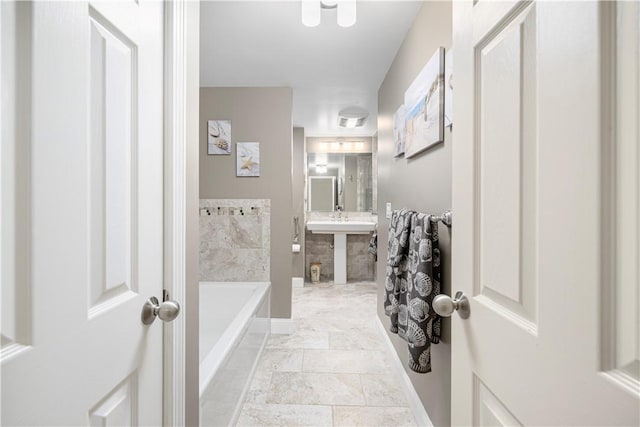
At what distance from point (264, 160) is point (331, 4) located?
1.52 m

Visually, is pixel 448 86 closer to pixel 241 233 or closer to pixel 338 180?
pixel 241 233

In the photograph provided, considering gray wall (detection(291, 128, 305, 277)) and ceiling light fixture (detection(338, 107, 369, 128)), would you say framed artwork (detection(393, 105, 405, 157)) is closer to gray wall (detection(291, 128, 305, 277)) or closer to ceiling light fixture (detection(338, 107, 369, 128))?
ceiling light fixture (detection(338, 107, 369, 128))

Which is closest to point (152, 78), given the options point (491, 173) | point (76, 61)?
point (76, 61)

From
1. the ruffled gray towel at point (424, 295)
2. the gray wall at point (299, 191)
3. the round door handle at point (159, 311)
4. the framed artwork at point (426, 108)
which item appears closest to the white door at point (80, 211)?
the round door handle at point (159, 311)

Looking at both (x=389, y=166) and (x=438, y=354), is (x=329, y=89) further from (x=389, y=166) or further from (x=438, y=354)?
(x=438, y=354)

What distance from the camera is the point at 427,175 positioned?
1583 millimetres

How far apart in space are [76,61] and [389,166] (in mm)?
2159

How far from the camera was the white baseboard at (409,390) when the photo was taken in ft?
5.25

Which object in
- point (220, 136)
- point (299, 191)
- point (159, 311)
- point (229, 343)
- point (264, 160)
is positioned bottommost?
point (229, 343)

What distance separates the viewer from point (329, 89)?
300cm

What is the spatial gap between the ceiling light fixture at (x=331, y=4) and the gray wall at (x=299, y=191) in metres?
2.94

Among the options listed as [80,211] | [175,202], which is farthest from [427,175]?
[80,211]

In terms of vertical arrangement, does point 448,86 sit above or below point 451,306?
above

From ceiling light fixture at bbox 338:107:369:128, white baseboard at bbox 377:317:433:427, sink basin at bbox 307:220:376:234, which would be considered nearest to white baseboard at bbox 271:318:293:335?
white baseboard at bbox 377:317:433:427
